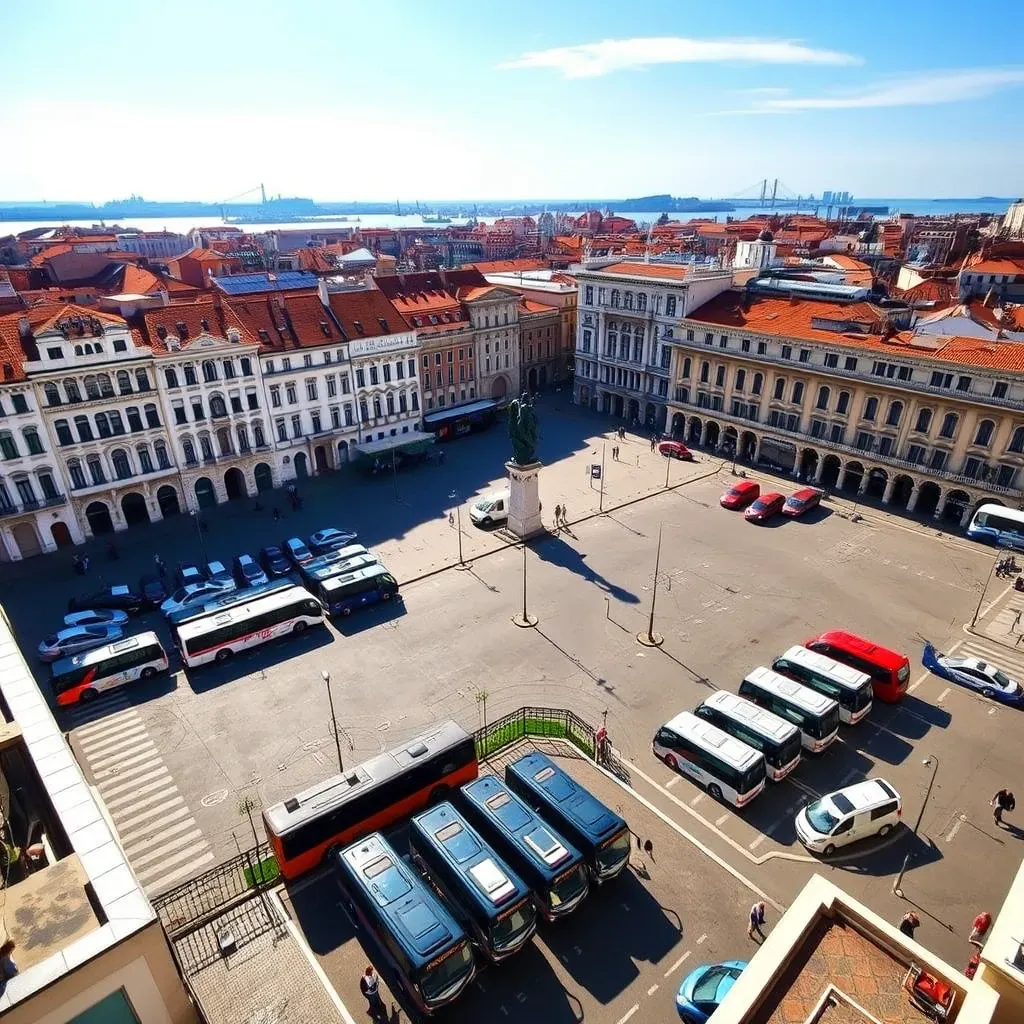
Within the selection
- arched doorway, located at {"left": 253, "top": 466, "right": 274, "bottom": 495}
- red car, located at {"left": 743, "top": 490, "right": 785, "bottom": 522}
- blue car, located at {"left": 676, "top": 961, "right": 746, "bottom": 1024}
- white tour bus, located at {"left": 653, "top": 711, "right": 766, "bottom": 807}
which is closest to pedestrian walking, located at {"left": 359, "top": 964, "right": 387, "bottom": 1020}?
blue car, located at {"left": 676, "top": 961, "right": 746, "bottom": 1024}

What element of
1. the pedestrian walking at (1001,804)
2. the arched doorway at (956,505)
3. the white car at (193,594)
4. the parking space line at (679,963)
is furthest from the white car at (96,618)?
the arched doorway at (956,505)

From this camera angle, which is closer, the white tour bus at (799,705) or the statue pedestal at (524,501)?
the white tour bus at (799,705)

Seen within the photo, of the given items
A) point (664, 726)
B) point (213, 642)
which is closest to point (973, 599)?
point (664, 726)

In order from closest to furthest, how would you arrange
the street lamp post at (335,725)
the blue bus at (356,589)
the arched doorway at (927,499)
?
the street lamp post at (335,725)
the blue bus at (356,589)
the arched doorway at (927,499)

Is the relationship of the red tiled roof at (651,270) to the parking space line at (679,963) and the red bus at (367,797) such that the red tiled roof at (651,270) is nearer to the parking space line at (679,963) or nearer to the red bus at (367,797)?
the red bus at (367,797)

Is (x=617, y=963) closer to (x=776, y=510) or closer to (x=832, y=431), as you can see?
(x=776, y=510)

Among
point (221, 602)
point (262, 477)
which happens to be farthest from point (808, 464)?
point (221, 602)
